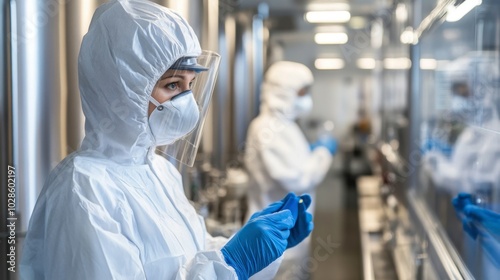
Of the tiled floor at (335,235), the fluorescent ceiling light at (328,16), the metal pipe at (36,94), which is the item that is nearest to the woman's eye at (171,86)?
the metal pipe at (36,94)

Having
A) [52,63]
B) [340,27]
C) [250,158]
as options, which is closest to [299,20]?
[340,27]

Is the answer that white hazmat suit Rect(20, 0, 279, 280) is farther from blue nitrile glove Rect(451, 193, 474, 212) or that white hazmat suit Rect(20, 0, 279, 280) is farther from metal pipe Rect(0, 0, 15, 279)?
blue nitrile glove Rect(451, 193, 474, 212)

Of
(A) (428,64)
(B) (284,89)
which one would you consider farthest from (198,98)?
(B) (284,89)

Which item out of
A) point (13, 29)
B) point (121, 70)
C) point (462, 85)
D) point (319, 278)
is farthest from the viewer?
point (319, 278)

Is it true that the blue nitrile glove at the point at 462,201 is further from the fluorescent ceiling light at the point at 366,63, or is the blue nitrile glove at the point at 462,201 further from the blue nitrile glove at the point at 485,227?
the fluorescent ceiling light at the point at 366,63

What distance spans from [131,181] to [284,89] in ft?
8.12

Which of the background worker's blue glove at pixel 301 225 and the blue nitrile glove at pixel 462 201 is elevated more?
the blue nitrile glove at pixel 462 201

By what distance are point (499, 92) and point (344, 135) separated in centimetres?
548

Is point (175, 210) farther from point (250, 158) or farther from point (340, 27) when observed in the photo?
point (340, 27)

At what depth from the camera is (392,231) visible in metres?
2.93

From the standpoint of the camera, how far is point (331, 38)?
6125mm

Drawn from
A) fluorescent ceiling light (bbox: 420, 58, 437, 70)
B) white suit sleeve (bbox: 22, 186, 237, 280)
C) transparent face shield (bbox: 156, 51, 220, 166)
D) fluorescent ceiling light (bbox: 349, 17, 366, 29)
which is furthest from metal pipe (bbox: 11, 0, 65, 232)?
fluorescent ceiling light (bbox: 349, 17, 366, 29)

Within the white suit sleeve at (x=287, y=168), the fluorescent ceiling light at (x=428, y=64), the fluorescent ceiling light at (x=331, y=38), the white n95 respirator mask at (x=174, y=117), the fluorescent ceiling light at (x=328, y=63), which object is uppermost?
the fluorescent ceiling light at (x=331, y=38)

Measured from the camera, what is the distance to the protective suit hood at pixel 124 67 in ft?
3.51
